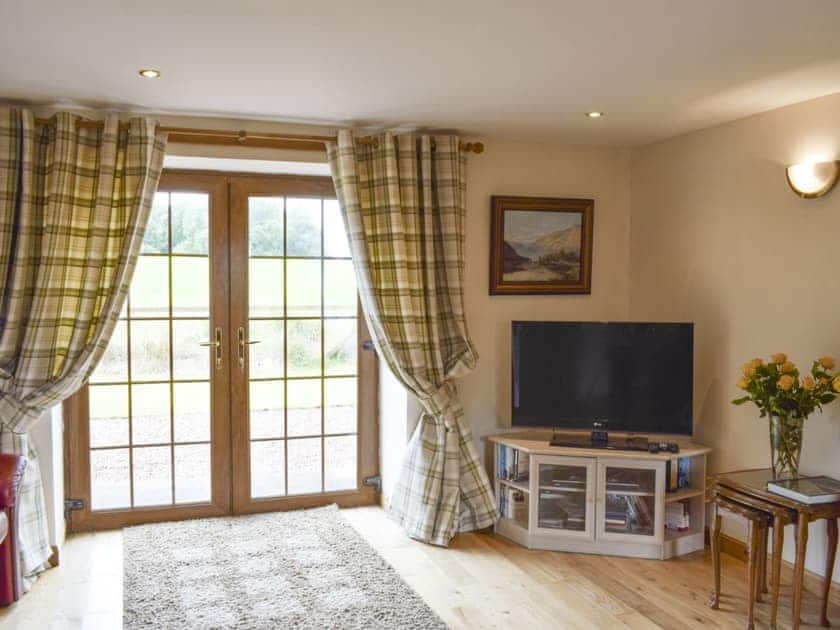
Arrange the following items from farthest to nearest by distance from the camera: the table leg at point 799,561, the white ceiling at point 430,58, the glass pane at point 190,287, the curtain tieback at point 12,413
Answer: the glass pane at point 190,287 → the curtain tieback at point 12,413 → the table leg at point 799,561 → the white ceiling at point 430,58

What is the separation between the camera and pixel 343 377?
4723mm

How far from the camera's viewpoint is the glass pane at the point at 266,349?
453 cm

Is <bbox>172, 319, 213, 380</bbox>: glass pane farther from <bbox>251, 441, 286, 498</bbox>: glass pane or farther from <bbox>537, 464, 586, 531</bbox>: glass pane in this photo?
<bbox>537, 464, 586, 531</bbox>: glass pane

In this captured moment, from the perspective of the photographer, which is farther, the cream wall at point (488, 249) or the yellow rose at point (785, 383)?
the cream wall at point (488, 249)

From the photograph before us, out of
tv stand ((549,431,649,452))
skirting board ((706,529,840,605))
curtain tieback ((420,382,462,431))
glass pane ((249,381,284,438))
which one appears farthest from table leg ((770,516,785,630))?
glass pane ((249,381,284,438))

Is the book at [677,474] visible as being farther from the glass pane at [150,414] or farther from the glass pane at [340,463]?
the glass pane at [150,414]

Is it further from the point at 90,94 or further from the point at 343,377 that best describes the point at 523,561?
the point at 90,94

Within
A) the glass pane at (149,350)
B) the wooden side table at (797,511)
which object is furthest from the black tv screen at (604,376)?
the glass pane at (149,350)

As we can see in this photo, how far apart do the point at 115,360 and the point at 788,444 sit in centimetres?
356

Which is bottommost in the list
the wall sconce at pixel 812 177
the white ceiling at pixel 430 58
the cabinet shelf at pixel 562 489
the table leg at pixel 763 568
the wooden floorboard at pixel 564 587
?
the wooden floorboard at pixel 564 587

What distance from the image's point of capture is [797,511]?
3.03 m

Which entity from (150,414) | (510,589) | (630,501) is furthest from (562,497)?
(150,414)

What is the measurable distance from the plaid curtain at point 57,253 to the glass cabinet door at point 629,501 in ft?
8.97

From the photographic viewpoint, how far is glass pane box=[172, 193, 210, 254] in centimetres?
434
